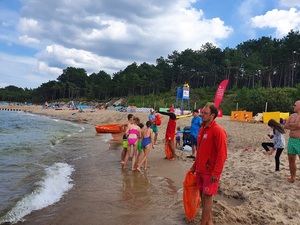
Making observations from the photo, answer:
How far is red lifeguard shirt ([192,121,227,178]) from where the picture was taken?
365cm

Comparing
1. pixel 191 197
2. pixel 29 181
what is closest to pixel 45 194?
pixel 29 181

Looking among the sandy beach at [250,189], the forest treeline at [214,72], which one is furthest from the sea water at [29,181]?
the forest treeline at [214,72]

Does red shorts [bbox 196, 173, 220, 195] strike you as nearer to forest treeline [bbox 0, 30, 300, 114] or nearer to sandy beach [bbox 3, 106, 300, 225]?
sandy beach [bbox 3, 106, 300, 225]

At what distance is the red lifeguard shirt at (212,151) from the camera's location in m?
3.65

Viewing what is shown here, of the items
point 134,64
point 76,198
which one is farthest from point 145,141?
point 134,64

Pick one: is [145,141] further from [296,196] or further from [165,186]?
[296,196]

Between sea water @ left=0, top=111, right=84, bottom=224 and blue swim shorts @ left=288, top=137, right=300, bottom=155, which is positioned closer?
sea water @ left=0, top=111, right=84, bottom=224

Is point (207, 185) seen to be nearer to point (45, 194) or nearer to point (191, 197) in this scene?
point (191, 197)

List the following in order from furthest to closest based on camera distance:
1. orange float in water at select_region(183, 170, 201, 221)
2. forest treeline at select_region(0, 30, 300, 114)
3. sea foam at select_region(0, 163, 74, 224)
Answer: forest treeline at select_region(0, 30, 300, 114)
sea foam at select_region(0, 163, 74, 224)
orange float in water at select_region(183, 170, 201, 221)

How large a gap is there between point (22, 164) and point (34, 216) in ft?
14.8

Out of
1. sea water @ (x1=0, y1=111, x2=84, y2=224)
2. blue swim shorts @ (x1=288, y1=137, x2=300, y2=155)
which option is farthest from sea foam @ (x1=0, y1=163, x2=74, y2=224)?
blue swim shorts @ (x1=288, y1=137, x2=300, y2=155)

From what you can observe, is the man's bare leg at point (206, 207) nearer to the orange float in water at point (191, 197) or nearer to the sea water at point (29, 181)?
the orange float in water at point (191, 197)

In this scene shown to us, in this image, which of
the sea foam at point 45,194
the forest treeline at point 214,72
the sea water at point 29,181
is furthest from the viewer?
the forest treeline at point 214,72

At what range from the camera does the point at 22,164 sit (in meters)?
8.66
